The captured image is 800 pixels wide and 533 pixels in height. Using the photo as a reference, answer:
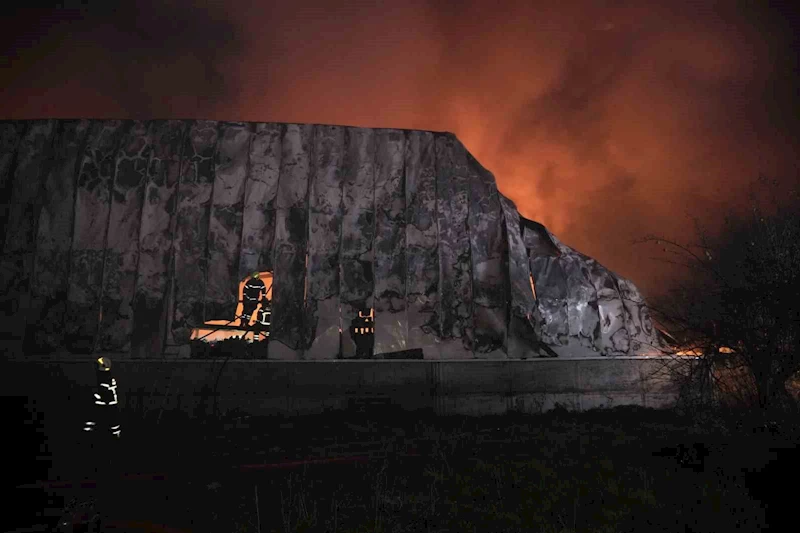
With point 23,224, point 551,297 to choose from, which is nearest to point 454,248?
point 551,297

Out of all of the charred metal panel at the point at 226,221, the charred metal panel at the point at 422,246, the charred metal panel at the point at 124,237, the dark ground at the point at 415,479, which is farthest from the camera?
the charred metal panel at the point at 422,246

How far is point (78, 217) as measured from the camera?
35.2 ft

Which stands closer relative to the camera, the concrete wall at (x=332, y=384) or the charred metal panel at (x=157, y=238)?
the concrete wall at (x=332, y=384)

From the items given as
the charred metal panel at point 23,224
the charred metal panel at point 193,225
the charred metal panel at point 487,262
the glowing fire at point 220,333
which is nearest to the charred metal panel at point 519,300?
the charred metal panel at point 487,262

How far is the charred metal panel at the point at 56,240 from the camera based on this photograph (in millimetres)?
10156

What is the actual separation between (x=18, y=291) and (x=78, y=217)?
1.97m

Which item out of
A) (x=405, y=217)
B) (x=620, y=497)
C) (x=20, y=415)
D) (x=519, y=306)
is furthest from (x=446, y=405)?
(x=20, y=415)

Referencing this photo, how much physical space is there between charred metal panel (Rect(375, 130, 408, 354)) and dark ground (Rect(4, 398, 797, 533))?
8.37ft

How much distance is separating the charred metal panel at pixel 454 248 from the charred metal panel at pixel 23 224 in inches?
354

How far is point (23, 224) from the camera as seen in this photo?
10.6m

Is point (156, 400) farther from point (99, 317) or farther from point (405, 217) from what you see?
point (405, 217)

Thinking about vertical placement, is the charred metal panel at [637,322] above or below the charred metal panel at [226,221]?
below

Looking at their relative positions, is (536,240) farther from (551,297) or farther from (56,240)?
(56,240)

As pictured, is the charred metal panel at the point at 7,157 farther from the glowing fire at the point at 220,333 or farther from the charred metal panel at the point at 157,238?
the glowing fire at the point at 220,333
